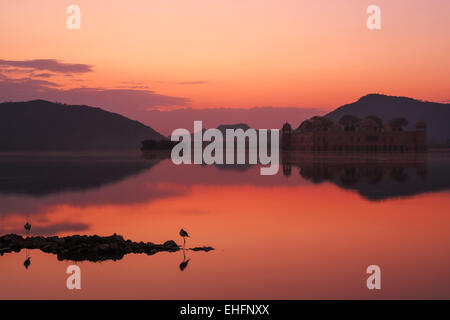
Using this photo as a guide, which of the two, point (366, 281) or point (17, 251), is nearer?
point (366, 281)

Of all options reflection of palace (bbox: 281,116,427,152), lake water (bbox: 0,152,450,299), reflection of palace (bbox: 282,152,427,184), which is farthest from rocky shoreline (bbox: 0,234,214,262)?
reflection of palace (bbox: 281,116,427,152)

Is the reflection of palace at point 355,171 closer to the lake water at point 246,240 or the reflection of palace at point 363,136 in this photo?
the lake water at point 246,240

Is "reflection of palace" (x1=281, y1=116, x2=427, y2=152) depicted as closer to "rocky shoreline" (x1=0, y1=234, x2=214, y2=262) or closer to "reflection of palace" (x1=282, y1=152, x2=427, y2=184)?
"reflection of palace" (x1=282, y1=152, x2=427, y2=184)

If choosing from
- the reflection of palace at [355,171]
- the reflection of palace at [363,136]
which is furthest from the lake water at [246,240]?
the reflection of palace at [363,136]

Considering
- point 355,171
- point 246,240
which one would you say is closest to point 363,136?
point 355,171

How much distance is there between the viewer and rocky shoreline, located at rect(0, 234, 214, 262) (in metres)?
12.5

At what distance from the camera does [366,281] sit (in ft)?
34.8

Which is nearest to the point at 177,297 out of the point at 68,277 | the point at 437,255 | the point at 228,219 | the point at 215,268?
the point at 215,268

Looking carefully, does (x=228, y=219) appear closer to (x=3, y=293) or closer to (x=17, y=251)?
(x=17, y=251)

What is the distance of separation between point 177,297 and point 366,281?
4234 mm

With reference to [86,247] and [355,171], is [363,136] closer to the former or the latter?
[355,171]

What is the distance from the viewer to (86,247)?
502 inches

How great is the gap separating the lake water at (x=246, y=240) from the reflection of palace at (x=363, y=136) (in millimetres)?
102680

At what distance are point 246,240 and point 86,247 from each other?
4881 mm
